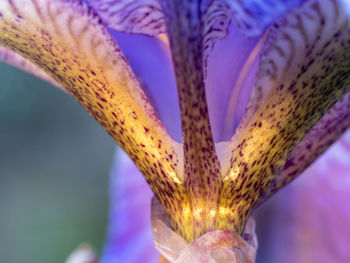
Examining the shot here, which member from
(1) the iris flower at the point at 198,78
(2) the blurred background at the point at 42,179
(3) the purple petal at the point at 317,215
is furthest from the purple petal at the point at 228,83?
(2) the blurred background at the point at 42,179

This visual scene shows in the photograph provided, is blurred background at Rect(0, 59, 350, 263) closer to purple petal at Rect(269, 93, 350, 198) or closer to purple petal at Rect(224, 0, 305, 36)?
purple petal at Rect(269, 93, 350, 198)

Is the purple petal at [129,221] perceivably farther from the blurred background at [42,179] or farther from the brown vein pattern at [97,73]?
the blurred background at [42,179]

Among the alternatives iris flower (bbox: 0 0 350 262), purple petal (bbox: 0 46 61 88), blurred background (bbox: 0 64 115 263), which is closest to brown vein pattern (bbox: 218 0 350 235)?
iris flower (bbox: 0 0 350 262)

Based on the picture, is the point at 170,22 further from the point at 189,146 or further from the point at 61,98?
the point at 61,98

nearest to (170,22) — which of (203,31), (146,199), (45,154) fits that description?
(203,31)

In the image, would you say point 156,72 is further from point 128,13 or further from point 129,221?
point 129,221

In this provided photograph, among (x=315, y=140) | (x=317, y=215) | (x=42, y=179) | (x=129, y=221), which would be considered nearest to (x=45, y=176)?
(x=42, y=179)
